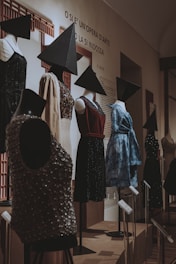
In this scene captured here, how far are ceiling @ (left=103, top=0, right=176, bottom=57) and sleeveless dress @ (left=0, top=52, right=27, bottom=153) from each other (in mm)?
3358

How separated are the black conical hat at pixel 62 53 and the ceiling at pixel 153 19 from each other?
312 cm

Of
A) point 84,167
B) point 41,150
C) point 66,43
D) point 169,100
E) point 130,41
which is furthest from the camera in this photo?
point 169,100

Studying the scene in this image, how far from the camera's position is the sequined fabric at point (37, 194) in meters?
1.65

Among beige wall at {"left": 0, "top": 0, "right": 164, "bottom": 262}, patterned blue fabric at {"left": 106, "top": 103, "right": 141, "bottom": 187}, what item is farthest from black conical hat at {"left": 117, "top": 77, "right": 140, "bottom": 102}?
beige wall at {"left": 0, "top": 0, "right": 164, "bottom": 262}

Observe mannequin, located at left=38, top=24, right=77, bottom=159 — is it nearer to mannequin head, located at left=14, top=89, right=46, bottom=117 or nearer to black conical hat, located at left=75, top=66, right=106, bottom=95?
black conical hat, located at left=75, top=66, right=106, bottom=95

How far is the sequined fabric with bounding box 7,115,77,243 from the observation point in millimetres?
1646

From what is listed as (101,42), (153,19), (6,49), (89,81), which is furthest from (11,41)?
(153,19)

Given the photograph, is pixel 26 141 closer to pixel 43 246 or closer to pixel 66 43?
pixel 43 246

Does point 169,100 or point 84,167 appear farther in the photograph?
point 169,100

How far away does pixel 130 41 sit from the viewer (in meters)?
6.57

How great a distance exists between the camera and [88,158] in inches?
135

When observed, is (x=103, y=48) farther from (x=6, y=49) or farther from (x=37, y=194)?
(x=37, y=194)

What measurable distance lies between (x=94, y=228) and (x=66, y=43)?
2.42 metres

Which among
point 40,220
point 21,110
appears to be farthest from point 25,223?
point 21,110
